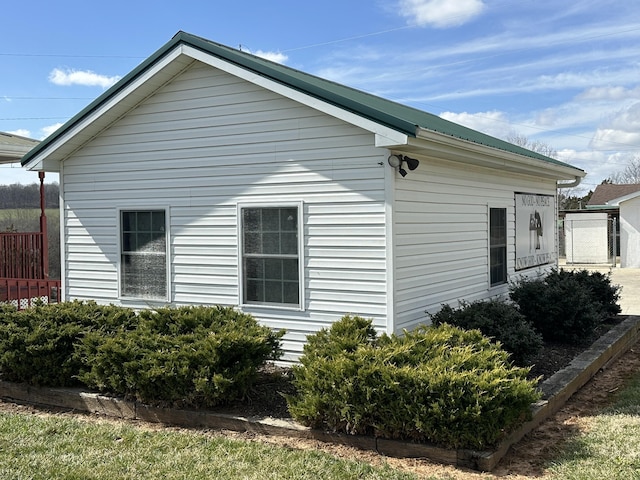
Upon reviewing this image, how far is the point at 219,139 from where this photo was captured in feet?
26.7

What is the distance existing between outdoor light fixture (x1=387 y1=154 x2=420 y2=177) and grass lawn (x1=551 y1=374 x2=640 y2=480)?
125 inches

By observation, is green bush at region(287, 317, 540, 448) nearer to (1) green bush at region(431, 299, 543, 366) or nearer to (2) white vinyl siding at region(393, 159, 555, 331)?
(1) green bush at region(431, 299, 543, 366)

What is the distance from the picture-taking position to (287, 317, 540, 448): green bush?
4.88 m

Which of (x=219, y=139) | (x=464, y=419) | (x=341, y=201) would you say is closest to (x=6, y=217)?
(x=219, y=139)

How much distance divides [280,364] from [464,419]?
3276 mm

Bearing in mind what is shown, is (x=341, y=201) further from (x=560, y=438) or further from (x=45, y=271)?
(x=45, y=271)

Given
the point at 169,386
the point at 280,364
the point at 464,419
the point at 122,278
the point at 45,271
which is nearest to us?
the point at 464,419

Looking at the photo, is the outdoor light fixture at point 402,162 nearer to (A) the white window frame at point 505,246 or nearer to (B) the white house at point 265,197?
(B) the white house at point 265,197

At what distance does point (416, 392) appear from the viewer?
16.4ft

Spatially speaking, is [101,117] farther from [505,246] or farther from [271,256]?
[505,246]

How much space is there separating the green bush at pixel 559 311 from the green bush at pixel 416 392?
3686 mm

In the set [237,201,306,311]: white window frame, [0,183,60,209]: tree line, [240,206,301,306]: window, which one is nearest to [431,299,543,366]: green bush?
[237,201,306,311]: white window frame

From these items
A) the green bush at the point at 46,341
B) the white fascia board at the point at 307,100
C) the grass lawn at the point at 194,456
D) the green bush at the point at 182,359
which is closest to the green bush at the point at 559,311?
the grass lawn at the point at 194,456

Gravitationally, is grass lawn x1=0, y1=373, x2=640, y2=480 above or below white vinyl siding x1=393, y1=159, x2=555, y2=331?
below
